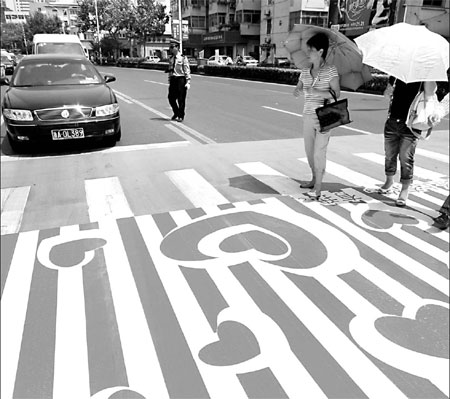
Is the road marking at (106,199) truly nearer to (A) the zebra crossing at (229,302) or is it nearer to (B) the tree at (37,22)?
(A) the zebra crossing at (229,302)

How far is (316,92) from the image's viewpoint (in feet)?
14.4

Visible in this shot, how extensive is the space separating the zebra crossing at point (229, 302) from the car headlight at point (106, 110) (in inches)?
97.5

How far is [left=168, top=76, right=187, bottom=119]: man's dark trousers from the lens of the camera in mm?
9700

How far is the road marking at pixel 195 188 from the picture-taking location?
475cm

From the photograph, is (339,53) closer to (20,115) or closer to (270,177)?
(270,177)

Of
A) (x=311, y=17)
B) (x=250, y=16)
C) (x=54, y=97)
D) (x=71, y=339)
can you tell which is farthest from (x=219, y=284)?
(x=250, y=16)

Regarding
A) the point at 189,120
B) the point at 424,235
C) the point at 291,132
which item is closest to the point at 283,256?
the point at 424,235

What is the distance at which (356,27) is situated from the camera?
113 ft

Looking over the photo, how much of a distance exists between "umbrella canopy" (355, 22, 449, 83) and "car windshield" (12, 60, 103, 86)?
17.3 ft

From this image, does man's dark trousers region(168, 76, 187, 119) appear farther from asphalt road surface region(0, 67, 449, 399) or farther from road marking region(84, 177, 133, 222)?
road marking region(84, 177, 133, 222)

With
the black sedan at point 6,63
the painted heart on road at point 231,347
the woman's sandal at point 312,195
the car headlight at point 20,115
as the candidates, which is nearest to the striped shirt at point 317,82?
the woman's sandal at point 312,195

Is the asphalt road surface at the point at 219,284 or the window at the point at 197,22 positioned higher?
the window at the point at 197,22

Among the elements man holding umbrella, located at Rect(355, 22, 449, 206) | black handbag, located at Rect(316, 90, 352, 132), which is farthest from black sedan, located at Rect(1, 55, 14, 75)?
man holding umbrella, located at Rect(355, 22, 449, 206)

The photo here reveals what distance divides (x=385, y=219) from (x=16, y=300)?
3424 mm
